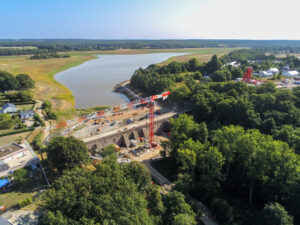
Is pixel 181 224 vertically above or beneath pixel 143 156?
above

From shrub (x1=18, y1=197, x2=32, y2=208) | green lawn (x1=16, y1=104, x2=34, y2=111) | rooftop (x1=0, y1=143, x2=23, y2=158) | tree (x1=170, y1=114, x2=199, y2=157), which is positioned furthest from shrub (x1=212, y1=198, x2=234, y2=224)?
green lawn (x1=16, y1=104, x2=34, y2=111)

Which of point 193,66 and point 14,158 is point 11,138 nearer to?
point 14,158

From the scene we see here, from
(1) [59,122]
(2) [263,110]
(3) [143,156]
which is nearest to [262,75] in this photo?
(2) [263,110]

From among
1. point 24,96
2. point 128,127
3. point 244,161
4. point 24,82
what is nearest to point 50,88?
point 24,82

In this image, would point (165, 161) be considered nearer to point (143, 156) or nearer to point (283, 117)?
point (143, 156)

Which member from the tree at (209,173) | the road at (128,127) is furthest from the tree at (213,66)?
the tree at (209,173)

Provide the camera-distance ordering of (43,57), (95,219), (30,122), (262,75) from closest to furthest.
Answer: (95,219) < (30,122) < (262,75) < (43,57)

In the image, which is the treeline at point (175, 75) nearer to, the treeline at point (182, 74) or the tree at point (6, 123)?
the treeline at point (182, 74)
